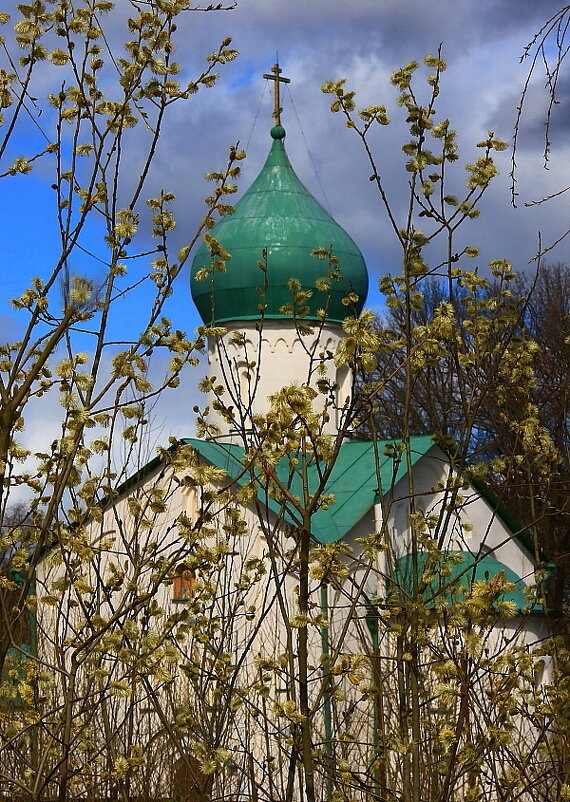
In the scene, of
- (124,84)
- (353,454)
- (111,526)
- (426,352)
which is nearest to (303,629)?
(426,352)

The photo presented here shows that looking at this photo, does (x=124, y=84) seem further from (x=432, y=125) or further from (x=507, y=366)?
(x=507, y=366)

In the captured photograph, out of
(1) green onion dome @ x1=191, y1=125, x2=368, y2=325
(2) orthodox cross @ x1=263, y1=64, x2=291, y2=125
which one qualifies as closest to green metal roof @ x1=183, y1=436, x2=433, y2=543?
(1) green onion dome @ x1=191, y1=125, x2=368, y2=325

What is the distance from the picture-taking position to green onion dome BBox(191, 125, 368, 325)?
15.6 m

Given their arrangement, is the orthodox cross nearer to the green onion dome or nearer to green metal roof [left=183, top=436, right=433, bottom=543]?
the green onion dome

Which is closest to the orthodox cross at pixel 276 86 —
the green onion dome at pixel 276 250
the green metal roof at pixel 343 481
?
the green onion dome at pixel 276 250

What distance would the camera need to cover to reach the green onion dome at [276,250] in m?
15.6

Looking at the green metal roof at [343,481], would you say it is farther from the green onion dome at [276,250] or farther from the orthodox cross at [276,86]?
the orthodox cross at [276,86]

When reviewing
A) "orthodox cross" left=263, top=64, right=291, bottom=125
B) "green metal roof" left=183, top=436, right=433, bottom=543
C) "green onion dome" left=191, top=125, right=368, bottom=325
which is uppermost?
"orthodox cross" left=263, top=64, right=291, bottom=125

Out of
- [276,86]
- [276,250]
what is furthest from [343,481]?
[276,86]

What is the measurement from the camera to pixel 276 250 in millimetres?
15773

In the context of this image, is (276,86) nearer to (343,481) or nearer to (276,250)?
(276,250)

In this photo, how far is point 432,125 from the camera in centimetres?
400

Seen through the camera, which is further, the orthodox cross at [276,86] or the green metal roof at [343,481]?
the orthodox cross at [276,86]

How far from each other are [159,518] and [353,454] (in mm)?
3042
